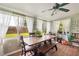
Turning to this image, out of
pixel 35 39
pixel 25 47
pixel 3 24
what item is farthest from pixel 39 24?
pixel 3 24

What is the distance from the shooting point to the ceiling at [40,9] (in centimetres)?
167

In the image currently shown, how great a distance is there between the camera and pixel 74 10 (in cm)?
169

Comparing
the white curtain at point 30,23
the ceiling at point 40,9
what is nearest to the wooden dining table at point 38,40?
the white curtain at point 30,23

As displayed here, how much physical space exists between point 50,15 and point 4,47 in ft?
2.86

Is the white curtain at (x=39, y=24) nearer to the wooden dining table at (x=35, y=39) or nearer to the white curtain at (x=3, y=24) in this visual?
the wooden dining table at (x=35, y=39)

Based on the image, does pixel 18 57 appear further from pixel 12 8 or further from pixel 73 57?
pixel 73 57

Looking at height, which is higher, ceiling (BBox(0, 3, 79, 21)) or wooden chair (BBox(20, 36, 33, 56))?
Result: ceiling (BBox(0, 3, 79, 21))

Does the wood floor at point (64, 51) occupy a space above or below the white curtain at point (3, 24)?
below

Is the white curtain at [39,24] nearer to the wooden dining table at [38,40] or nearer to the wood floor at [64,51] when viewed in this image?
the wooden dining table at [38,40]

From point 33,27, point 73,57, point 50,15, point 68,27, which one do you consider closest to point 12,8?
point 33,27

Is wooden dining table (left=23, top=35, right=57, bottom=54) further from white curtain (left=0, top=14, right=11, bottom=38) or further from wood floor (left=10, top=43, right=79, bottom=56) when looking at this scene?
white curtain (left=0, top=14, right=11, bottom=38)

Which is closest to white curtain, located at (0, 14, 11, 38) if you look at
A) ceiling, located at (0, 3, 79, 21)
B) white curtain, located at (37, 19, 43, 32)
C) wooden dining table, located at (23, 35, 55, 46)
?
ceiling, located at (0, 3, 79, 21)

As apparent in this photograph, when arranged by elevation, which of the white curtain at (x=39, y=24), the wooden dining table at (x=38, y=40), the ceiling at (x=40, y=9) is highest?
the ceiling at (x=40, y=9)

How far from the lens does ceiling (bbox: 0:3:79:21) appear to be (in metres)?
1.67
